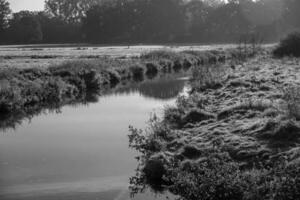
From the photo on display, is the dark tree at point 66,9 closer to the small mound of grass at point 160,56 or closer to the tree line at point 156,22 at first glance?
the tree line at point 156,22

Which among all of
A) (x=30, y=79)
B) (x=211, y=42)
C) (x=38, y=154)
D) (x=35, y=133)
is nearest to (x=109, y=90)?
(x=30, y=79)

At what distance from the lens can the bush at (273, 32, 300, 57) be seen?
4534 centimetres

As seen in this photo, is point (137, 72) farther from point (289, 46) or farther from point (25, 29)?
point (25, 29)

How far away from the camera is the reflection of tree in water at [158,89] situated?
94.7ft

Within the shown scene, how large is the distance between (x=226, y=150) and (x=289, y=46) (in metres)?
37.8

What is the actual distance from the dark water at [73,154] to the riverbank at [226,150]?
88 centimetres

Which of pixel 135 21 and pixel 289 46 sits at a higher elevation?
pixel 135 21

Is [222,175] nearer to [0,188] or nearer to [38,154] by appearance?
[0,188]

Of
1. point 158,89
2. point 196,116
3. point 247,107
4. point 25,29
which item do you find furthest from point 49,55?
point 25,29

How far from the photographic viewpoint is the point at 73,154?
14.5 m

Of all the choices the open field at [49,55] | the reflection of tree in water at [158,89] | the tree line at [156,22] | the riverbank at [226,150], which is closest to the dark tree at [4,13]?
the tree line at [156,22]

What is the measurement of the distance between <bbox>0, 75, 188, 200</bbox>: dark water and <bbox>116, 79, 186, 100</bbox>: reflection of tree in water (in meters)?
4.04

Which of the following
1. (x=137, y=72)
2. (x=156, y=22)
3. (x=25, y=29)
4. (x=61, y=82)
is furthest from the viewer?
(x=156, y=22)

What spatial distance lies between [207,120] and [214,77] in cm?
1217
